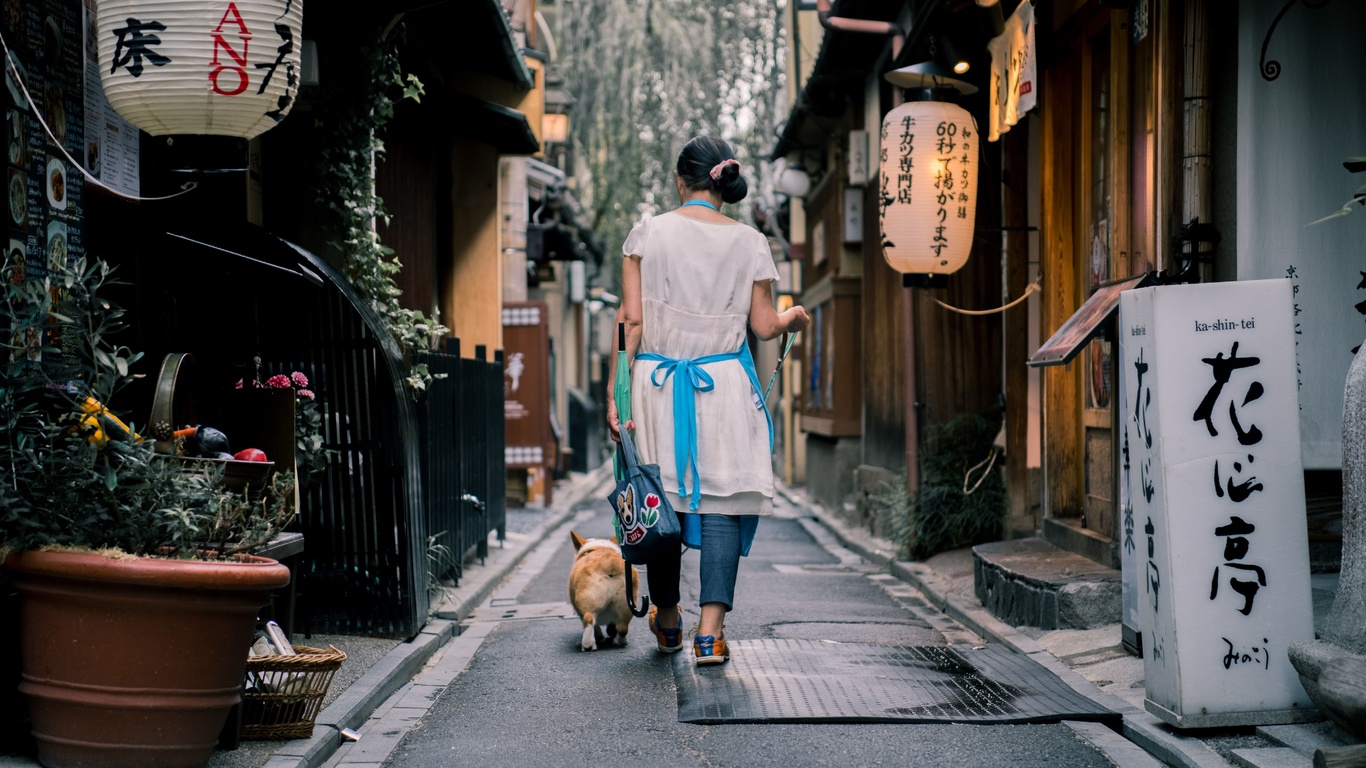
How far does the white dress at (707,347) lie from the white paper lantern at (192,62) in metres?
1.96

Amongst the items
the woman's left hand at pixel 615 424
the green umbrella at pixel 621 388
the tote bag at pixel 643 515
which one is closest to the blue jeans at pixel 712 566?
the tote bag at pixel 643 515

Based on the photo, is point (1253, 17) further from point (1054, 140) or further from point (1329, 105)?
point (1054, 140)

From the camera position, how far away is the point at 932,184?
11.0m

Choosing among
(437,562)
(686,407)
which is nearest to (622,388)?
(686,407)

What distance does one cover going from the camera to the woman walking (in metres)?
6.50

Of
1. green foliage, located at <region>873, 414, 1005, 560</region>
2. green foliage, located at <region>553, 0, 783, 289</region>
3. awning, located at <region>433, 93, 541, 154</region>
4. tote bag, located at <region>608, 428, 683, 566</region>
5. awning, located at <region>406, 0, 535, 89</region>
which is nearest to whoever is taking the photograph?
tote bag, located at <region>608, 428, 683, 566</region>

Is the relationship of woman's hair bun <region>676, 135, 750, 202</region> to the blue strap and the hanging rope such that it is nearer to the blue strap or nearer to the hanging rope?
the blue strap

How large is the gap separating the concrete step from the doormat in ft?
1.59

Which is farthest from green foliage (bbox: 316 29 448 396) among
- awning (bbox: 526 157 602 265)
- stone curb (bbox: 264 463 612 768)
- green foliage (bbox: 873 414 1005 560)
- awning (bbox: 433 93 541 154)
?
awning (bbox: 526 157 602 265)

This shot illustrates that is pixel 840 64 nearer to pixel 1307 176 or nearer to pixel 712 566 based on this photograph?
pixel 1307 176

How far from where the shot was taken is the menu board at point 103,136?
5938 mm

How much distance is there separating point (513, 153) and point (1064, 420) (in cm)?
784

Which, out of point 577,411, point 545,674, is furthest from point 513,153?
point 577,411

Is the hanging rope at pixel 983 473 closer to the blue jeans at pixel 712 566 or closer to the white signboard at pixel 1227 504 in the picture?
the blue jeans at pixel 712 566
